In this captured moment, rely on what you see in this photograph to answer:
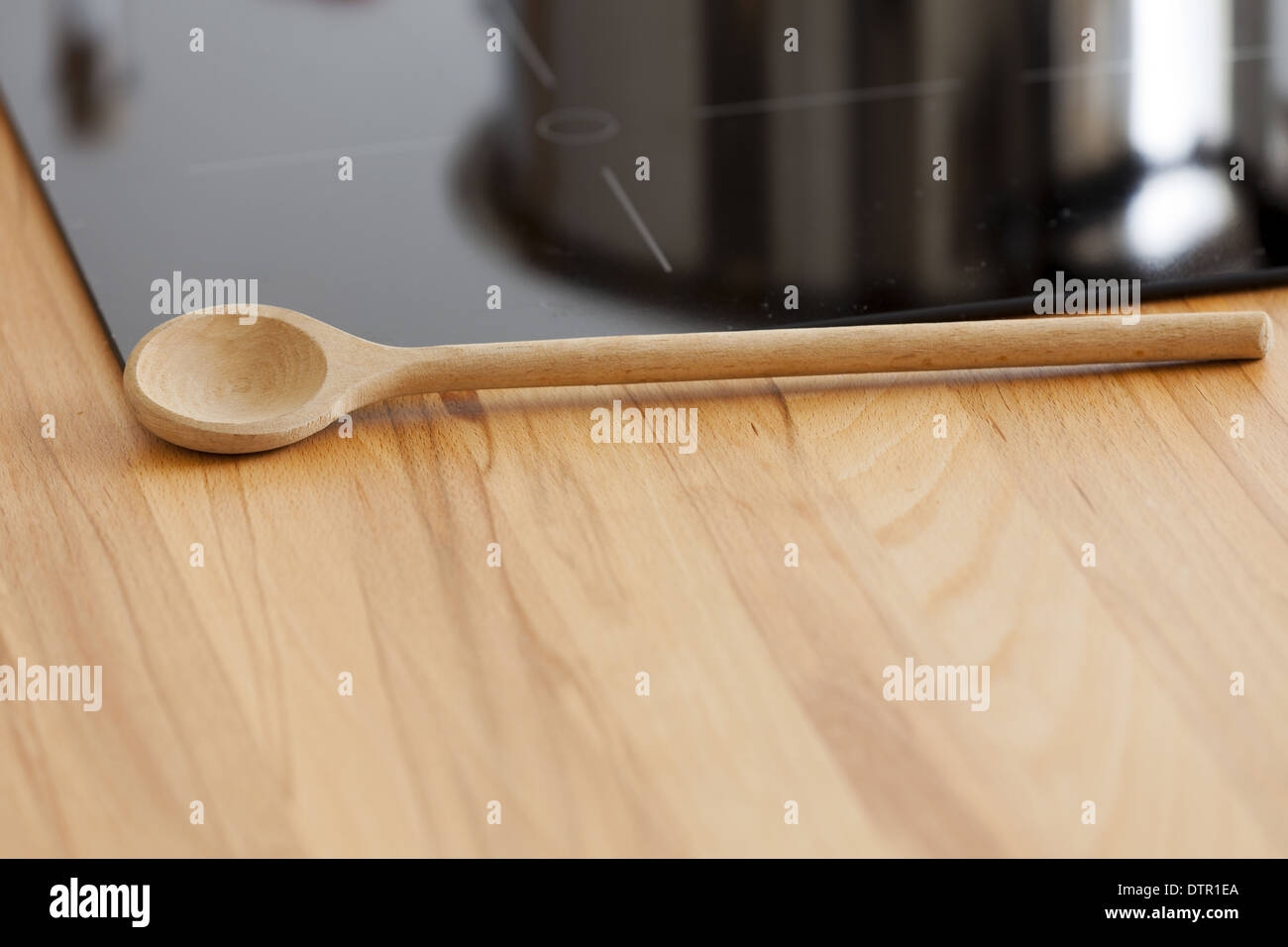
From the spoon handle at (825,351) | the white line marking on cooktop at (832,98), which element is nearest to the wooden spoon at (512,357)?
the spoon handle at (825,351)

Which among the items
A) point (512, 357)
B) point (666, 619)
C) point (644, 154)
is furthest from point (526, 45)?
point (666, 619)

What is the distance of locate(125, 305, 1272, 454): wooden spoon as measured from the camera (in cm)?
79

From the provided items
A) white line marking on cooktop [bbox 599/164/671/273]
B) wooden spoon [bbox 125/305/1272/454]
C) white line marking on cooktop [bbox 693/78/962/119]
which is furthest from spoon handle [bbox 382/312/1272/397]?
white line marking on cooktop [bbox 693/78/962/119]

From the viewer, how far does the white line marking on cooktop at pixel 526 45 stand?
1154 millimetres

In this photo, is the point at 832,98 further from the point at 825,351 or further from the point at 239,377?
the point at 239,377

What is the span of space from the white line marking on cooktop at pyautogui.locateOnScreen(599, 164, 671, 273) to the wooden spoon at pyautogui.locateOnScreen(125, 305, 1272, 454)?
152mm

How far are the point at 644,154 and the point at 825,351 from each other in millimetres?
323

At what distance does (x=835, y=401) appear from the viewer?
823 millimetres

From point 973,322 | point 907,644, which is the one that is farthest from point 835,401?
point 907,644

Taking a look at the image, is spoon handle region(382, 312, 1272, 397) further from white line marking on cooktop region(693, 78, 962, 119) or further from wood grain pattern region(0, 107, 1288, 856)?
white line marking on cooktop region(693, 78, 962, 119)

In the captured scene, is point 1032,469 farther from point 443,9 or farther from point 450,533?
point 443,9

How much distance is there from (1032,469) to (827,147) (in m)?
0.38

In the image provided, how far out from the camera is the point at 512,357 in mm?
803
